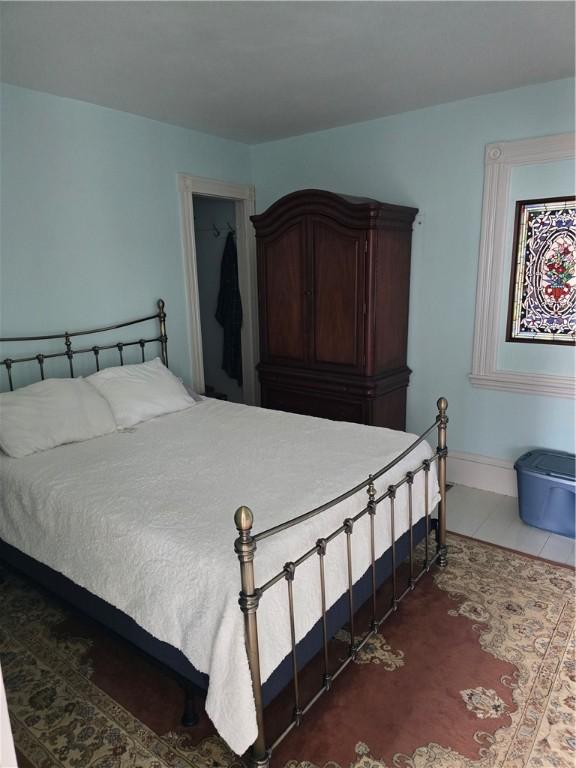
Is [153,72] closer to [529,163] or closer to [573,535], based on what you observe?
[529,163]

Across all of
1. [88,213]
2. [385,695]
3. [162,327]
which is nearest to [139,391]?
[162,327]

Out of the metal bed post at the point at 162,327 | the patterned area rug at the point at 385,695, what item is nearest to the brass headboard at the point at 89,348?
the metal bed post at the point at 162,327

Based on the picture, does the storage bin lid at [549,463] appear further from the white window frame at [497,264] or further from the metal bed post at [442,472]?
the metal bed post at [442,472]

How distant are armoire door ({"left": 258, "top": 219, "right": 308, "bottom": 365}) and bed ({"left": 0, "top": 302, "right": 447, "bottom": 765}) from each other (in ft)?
3.35

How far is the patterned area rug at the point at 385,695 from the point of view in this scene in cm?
176

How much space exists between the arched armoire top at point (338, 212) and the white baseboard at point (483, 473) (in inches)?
66.6

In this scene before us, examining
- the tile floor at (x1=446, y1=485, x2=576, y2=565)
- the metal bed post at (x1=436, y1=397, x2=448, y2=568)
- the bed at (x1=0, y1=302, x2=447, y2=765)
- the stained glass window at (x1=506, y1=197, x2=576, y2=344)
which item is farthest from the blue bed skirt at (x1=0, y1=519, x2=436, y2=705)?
the stained glass window at (x1=506, y1=197, x2=576, y2=344)

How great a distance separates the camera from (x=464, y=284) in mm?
3596

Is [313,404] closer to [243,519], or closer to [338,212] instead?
[338,212]

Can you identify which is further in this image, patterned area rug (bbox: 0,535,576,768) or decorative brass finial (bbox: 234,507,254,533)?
patterned area rug (bbox: 0,535,576,768)

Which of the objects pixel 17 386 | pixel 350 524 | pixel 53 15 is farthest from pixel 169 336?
pixel 350 524

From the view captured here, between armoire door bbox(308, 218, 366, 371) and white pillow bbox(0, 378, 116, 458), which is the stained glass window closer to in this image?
armoire door bbox(308, 218, 366, 371)

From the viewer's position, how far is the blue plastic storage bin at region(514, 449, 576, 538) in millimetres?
3031

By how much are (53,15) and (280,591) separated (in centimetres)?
239
